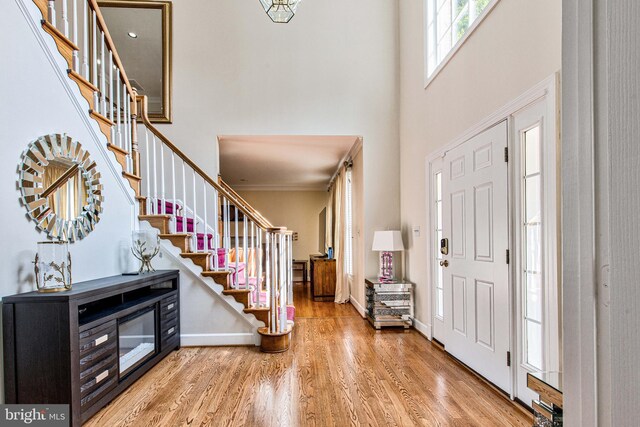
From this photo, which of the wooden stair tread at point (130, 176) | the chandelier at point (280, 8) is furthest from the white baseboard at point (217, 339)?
the chandelier at point (280, 8)

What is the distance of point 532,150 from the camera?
231cm

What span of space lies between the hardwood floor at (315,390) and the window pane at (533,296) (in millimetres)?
621

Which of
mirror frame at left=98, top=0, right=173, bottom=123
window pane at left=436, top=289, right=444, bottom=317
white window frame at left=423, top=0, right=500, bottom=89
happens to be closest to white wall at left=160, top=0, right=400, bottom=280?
mirror frame at left=98, top=0, right=173, bottom=123

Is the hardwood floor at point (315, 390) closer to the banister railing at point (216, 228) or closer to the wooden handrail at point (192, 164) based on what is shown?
the banister railing at point (216, 228)

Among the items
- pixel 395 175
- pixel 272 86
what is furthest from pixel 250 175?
pixel 395 175

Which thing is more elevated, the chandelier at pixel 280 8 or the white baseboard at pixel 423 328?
the chandelier at pixel 280 8

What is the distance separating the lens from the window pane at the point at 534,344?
7.24ft

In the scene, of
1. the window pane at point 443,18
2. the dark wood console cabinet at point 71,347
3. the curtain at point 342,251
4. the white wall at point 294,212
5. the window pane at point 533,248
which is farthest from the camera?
the white wall at point 294,212

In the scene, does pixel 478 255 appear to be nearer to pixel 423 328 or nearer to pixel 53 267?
pixel 423 328

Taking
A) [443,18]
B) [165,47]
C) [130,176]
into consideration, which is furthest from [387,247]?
[165,47]

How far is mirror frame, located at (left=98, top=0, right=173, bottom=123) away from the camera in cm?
451

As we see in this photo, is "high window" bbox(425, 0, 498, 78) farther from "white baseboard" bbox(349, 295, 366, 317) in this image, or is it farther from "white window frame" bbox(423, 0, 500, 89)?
"white baseboard" bbox(349, 295, 366, 317)

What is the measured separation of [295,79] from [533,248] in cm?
354

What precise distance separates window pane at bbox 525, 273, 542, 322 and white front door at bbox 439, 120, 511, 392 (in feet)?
0.52
